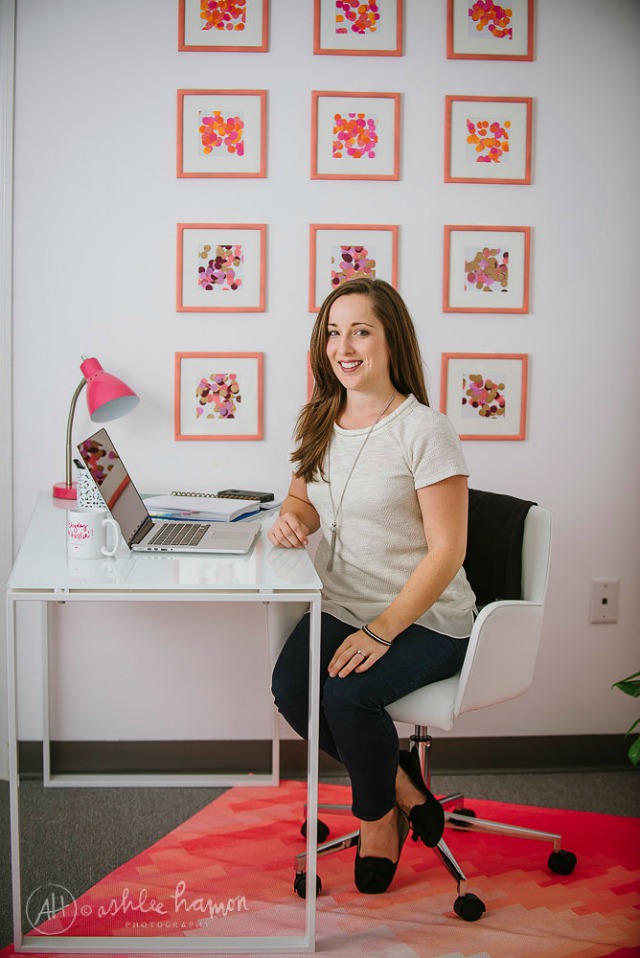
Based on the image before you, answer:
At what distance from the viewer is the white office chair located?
188 cm

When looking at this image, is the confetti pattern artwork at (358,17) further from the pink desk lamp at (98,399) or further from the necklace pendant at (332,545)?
the necklace pendant at (332,545)

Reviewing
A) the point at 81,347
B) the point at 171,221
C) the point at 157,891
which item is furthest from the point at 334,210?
the point at 157,891

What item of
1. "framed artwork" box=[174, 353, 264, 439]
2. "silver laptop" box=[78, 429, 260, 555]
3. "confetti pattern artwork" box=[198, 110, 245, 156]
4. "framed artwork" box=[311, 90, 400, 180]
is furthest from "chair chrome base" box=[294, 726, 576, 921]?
"confetti pattern artwork" box=[198, 110, 245, 156]

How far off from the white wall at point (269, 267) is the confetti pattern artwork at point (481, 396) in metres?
0.08

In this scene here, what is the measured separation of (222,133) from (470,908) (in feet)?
6.52

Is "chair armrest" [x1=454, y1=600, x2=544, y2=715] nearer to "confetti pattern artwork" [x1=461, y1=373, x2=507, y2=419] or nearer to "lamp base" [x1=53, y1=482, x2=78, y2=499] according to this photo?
"confetti pattern artwork" [x1=461, y1=373, x2=507, y2=419]

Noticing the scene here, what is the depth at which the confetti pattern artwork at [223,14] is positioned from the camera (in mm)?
2438

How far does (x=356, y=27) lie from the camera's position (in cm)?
245

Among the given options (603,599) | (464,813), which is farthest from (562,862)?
(603,599)

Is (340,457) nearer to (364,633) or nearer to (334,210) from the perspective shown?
(364,633)

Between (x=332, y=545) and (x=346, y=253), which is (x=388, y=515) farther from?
(x=346, y=253)

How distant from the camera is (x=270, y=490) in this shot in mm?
2607

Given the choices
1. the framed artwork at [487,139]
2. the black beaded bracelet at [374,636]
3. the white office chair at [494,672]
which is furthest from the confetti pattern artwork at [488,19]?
the black beaded bracelet at [374,636]

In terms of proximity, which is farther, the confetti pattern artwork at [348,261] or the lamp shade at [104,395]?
the confetti pattern artwork at [348,261]
